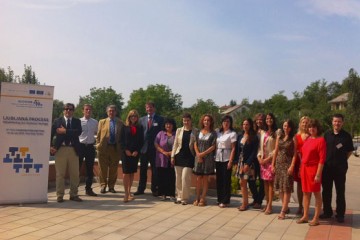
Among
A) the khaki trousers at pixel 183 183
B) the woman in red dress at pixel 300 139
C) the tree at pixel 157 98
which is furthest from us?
the tree at pixel 157 98

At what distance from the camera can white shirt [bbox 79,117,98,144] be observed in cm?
834

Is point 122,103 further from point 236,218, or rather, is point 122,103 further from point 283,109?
point 236,218

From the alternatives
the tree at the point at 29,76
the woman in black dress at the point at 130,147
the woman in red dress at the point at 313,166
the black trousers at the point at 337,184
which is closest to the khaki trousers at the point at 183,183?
the woman in black dress at the point at 130,147

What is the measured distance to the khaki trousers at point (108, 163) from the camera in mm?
8625

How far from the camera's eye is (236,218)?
661 centimetres

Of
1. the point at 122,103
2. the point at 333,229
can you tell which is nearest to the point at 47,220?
the point at 333,229

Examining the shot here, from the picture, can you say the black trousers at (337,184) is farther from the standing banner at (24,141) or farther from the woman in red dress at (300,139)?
the standing banner at (24,141)

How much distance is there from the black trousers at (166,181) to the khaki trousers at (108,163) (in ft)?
3.57

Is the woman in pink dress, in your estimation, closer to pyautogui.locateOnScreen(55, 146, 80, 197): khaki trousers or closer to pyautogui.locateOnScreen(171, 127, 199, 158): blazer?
pyautogui.locateOnScreen(171, 127, 199, 158): blazer

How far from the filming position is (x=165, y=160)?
8133 mm

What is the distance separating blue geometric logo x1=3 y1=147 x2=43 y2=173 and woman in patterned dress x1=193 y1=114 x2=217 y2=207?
3036 millimetres

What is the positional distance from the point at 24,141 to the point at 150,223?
115 inches

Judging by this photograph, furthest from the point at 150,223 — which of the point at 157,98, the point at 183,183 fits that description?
the point at 157,98

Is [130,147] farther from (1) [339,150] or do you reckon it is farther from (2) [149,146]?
(1) [339,150]
